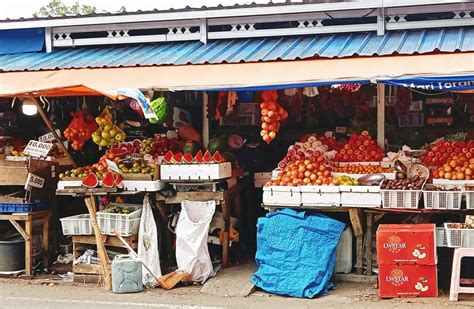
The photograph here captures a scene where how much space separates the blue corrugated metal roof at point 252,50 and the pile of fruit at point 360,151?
1317mm

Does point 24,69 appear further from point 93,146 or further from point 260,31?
point 260,31

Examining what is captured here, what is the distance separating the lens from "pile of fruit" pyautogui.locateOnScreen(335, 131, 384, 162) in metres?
8.88

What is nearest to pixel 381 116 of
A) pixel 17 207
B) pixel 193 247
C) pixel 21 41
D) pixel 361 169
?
pixel 361 169

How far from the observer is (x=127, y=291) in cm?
820

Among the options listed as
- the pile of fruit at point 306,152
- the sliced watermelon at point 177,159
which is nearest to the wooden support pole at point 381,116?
the pile of fruit at point 306,152

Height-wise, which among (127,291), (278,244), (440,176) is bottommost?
(127,291)

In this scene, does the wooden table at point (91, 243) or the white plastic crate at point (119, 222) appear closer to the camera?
the white plastic crate at point (119, 222)

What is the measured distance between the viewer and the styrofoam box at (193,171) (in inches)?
343

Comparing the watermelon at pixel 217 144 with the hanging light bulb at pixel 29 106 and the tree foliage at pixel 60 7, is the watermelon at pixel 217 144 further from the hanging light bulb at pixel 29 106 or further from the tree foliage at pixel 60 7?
the tree foliage at pixel 60 7

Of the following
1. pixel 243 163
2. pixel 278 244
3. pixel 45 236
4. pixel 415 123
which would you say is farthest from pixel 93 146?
pixel 415 123

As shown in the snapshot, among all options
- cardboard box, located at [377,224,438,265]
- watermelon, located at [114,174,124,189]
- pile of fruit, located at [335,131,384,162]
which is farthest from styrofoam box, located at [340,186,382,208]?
watermelon, located at [114,174,124,189]

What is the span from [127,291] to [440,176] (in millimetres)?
4186

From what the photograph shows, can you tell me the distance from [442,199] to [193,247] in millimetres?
3192

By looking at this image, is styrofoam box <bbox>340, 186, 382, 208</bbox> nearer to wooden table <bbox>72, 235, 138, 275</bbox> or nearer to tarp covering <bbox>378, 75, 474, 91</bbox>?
tarp covering <bbox>378, 75, 474, 91</bbox>
